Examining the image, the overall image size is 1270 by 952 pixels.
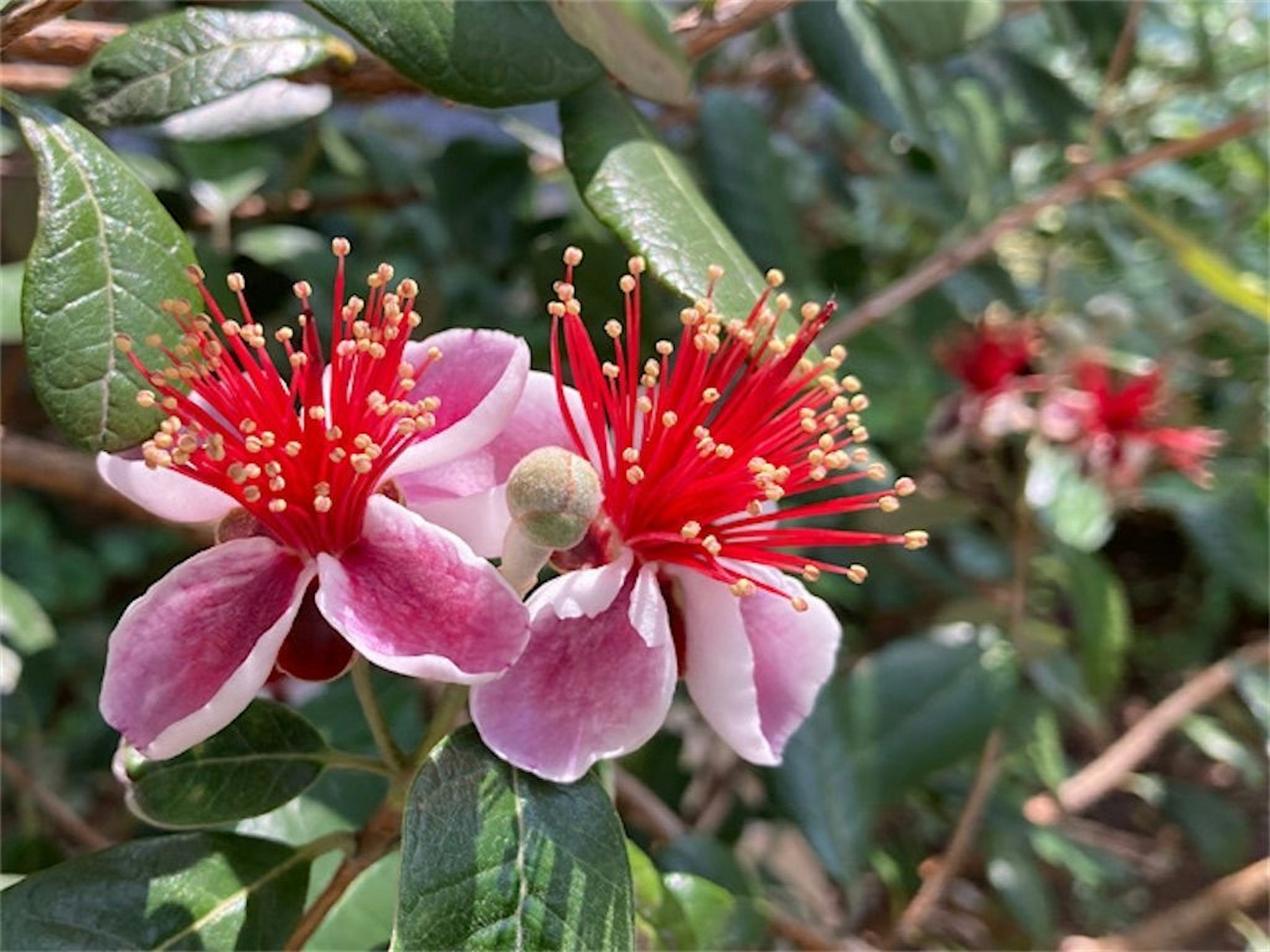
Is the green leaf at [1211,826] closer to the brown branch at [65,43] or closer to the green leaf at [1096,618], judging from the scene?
the green leaf at [1096,618]

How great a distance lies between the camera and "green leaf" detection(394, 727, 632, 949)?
1.75ft

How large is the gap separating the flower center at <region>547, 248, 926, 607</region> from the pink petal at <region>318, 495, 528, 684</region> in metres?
0.10

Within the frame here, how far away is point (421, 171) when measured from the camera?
152 cm

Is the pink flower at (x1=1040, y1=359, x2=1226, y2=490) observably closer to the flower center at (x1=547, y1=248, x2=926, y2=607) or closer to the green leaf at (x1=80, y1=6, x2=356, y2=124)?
the flower center at (x1=547, y1=248, x2=926, y2=607)

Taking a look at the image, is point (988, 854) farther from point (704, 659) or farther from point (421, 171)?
point (421, 171)

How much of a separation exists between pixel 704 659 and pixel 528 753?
0.36 ft

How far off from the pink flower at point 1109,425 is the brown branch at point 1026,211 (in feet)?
0.66

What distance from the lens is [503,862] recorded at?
557mm

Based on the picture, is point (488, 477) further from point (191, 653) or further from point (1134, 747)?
point (1134, 747)

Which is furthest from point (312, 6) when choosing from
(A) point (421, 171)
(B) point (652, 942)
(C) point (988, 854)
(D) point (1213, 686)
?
(D) point (1213, 686)

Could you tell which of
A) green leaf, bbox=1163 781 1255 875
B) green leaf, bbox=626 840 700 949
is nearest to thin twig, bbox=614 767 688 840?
green leaf, bbox=626 840 700 949

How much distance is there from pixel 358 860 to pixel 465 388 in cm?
26

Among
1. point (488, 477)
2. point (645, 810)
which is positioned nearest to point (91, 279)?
point (488, 477)

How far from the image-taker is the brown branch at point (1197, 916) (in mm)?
1235
